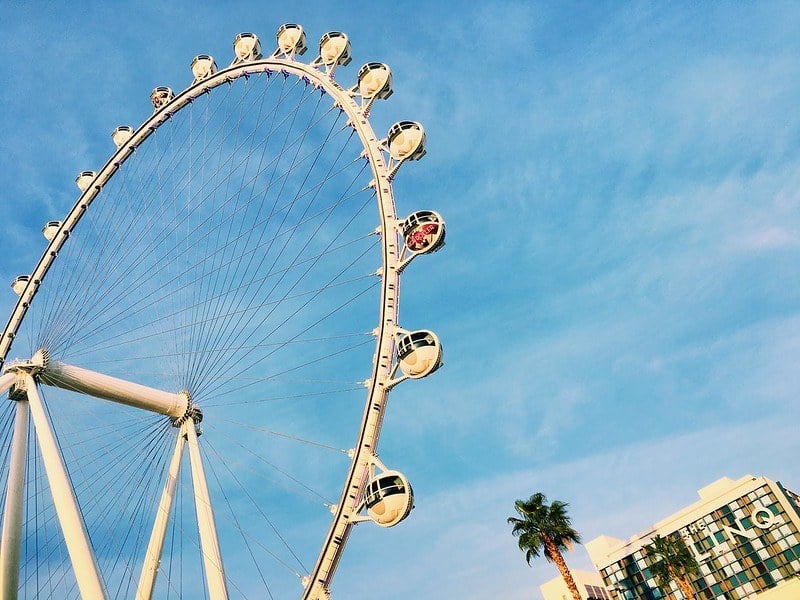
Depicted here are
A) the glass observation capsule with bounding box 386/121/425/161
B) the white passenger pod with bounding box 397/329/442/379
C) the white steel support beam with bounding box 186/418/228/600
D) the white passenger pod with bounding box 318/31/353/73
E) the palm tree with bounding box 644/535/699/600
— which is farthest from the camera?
the palm tree with bounding box 644/535/699/600

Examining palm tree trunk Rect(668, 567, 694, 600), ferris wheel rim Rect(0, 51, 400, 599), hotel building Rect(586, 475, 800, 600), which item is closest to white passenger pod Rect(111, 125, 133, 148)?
ferris wheel rim Rect(0, 51, 400, 599)

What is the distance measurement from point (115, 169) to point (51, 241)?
15.5 feet

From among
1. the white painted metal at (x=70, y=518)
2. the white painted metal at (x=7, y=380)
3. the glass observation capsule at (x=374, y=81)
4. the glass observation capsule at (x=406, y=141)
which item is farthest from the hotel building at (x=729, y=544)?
the white painted metal at (x=7, y=380)

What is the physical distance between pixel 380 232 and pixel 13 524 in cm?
1519

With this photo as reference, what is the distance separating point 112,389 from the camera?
2238cm

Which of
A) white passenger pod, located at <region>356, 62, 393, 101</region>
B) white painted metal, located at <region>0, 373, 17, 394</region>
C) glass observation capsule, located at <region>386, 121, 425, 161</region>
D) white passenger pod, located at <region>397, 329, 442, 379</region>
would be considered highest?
white passenger pod, located at <region>356, 62, 393, 101</region>

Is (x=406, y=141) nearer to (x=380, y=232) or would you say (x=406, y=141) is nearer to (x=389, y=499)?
(x=380, y=232)

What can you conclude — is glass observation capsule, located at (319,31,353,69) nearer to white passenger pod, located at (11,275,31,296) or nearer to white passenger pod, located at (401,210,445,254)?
white passenger pod, located at (401,210,445,254)

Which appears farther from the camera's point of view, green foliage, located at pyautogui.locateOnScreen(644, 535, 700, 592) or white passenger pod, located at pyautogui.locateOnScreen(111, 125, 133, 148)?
green foliage, located at pyautogui.locateOnScreen(644, 535, 700, 592)

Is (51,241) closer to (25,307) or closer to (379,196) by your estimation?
(25,307)

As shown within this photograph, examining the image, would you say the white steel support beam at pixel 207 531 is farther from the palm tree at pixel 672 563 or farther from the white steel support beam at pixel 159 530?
the palm tree at pixel 672 563

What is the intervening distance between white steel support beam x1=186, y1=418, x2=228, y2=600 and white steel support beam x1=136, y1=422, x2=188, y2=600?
562mm

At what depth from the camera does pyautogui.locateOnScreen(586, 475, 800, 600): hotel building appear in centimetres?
5456

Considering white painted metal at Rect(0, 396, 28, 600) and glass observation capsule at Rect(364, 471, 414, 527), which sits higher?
white painted metal at Rect(0, 396, 28, 600)
